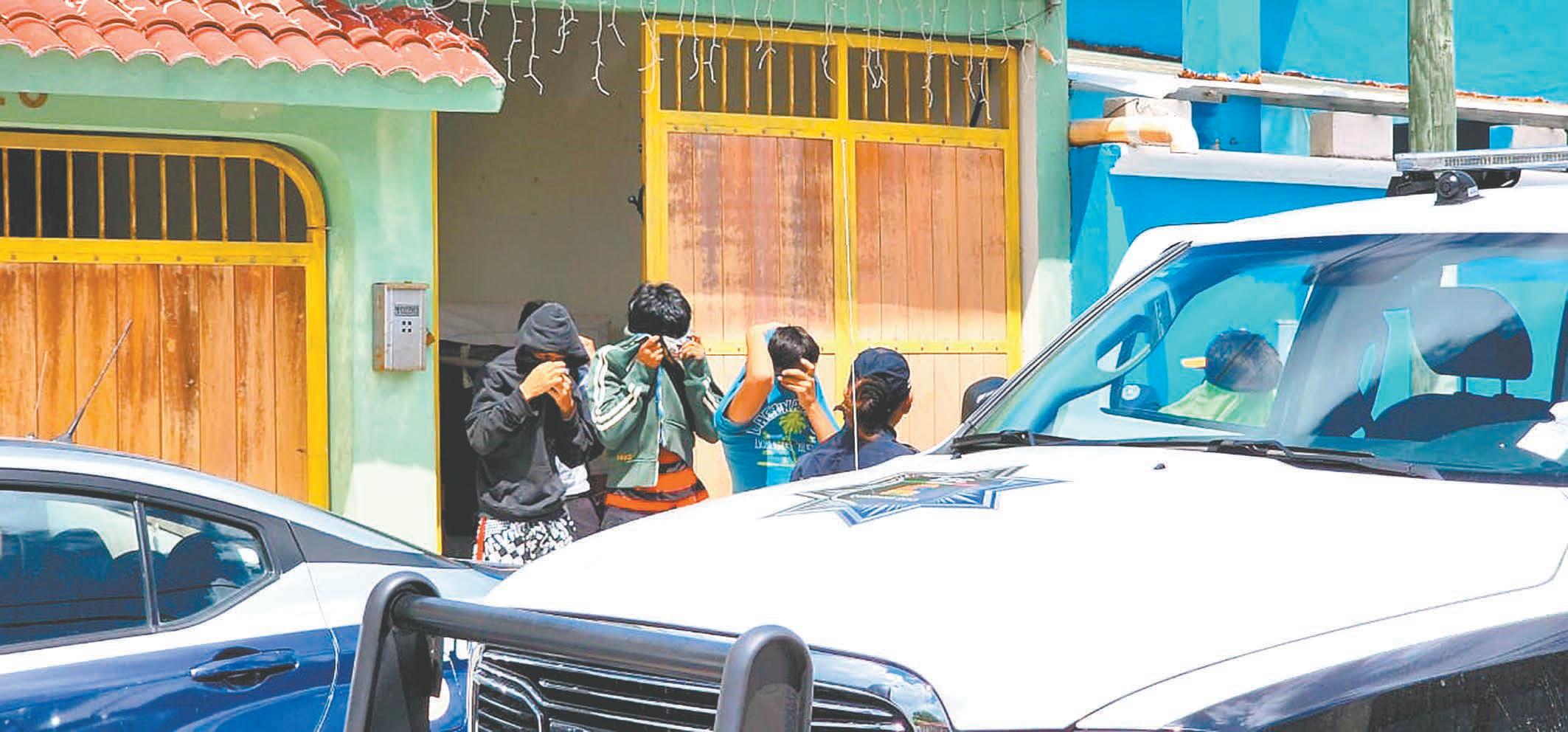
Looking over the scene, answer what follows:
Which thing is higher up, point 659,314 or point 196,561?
point 659,314

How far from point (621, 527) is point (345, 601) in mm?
1678

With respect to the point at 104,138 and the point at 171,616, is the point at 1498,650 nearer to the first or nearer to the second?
the point at 171,616

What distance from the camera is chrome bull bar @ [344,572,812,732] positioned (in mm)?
2447

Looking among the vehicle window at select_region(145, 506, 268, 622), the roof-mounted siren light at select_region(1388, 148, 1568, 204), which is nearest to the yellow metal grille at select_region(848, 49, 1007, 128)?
the vehicle window at select_region(145, 506, 268, 622)

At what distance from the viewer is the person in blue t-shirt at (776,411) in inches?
297

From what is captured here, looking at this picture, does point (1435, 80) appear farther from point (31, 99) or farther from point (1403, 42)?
point (31, 99)

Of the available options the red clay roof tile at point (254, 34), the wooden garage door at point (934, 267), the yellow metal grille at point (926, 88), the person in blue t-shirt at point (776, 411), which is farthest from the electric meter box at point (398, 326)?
the yellow metal grille at point (926, 88)

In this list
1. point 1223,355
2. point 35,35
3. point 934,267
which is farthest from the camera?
point 934,267

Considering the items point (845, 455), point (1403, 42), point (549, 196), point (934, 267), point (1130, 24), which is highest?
point (1130, 24)

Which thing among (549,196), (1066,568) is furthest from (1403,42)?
(1066,568)

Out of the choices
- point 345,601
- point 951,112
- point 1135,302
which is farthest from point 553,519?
point 951,112

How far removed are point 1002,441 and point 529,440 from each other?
3.67 meters

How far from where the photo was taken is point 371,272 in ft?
29.7

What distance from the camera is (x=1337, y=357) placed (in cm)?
390
